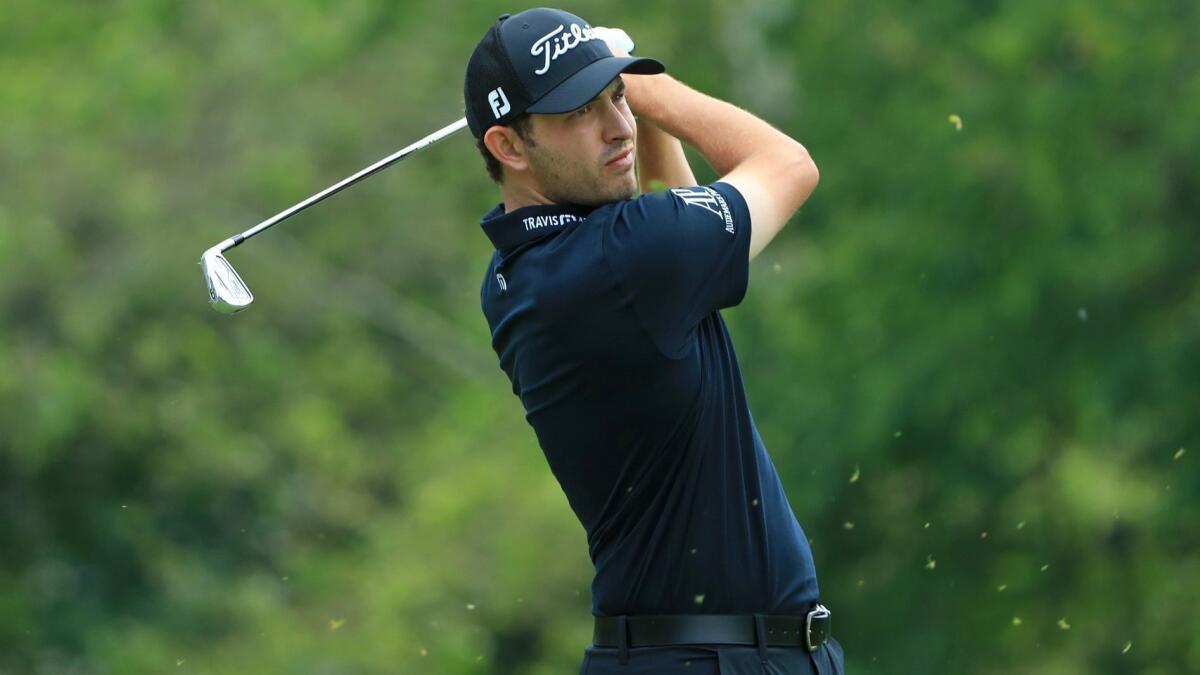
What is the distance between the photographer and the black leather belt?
3436mm

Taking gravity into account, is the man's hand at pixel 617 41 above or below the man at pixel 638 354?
above

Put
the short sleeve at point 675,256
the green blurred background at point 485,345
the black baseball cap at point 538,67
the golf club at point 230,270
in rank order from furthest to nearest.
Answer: the green blurred background at point 485,345 < the golf club at point 230,270 < the black baseball cap at point 538,67 < the short sleeve at point 675,256

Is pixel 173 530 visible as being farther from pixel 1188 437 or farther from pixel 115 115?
pixel 1188 437

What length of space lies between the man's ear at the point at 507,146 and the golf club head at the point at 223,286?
2.49 feet

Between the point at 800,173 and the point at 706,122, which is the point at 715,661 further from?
the point at 706,122

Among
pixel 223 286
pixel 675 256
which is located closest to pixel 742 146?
pixel 675 256

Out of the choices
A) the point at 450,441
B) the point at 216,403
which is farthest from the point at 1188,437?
the point at 216,403

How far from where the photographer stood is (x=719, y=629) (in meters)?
3.44

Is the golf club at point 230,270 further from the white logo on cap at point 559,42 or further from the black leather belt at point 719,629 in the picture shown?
the black leather belt at point 719,629

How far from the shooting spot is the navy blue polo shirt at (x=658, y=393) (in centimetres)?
340

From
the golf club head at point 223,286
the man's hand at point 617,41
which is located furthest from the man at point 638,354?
the golf club head at point 223,286

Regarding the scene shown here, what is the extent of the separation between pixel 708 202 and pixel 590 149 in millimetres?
227

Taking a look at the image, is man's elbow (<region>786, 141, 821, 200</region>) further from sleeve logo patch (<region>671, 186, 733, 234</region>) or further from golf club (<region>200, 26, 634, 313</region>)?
golf club (<region>200, 26, 634, 313</region>)

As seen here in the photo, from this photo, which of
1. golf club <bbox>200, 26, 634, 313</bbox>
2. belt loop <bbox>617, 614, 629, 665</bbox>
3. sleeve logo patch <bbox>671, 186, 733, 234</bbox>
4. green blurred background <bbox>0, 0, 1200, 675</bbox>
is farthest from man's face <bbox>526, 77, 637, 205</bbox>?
green blurred background <bbox>0, 0, 1200, 675</bbox>
